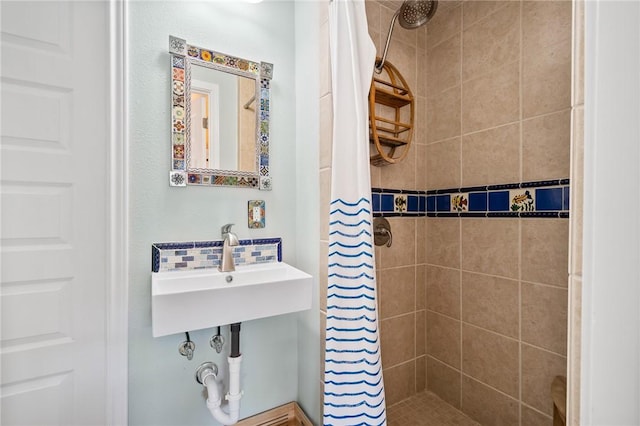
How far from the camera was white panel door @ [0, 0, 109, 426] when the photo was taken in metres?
0.99

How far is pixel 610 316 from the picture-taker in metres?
0.38

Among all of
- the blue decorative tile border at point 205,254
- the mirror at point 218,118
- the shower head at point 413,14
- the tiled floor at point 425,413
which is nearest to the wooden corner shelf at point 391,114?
the shower head at point 413,14

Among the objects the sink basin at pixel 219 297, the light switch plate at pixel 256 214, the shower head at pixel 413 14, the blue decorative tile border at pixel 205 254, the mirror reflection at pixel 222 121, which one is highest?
the shower head at pixel 413 14

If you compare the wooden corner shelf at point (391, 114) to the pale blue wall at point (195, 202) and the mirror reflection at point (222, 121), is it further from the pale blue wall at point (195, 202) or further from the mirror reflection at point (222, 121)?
the mirror reflection at point (222, 121)

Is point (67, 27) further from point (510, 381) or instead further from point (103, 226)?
point (510, 381)

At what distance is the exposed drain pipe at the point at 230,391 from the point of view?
3.72ft

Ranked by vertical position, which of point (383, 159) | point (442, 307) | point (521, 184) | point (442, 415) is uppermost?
point (383, 159)

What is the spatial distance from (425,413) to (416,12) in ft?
6.56

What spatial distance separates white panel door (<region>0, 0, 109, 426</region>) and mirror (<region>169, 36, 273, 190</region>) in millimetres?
259

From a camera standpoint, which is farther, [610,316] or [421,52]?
[421,52]

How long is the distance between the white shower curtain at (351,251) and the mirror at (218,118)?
43cm

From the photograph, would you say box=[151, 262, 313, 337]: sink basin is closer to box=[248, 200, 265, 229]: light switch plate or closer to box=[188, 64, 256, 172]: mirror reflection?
box=[248, 200, 265, 229]: light switch plate

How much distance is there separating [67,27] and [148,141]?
0.47 metres

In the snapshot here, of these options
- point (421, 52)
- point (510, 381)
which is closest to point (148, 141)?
point (421, 52)
